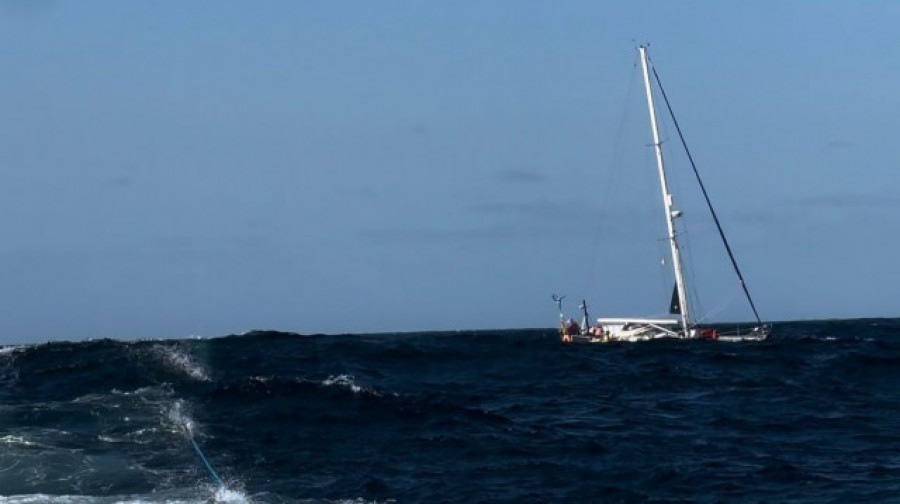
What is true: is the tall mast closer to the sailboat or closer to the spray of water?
the sailboat

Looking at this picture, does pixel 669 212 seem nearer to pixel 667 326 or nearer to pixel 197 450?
pixel 667 326

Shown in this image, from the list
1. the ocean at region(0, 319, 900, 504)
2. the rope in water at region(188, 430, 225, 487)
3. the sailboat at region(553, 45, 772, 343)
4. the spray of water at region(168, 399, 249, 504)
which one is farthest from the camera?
the sailboat at region(553, 45, 772, 343)

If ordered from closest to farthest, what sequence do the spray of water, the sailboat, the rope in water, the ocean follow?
the spray of water → the ocean → the rope in water → the sailboat

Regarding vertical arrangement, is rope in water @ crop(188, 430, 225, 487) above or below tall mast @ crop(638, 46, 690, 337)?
below

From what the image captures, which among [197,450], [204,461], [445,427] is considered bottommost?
[204,461]

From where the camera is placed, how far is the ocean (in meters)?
24.8

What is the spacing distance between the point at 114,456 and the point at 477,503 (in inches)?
416

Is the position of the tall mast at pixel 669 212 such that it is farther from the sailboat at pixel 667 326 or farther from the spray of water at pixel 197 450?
the spray of water at pixel 197 450

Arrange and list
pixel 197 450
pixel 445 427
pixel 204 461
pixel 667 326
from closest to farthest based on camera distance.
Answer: pixel 204 461, pixel 197 450, pixel 445 427, pixel 667 326

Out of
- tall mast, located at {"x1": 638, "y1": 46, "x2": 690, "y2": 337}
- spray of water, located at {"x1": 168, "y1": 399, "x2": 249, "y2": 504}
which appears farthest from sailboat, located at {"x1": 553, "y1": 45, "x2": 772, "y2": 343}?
spray of water, located at {"x1": 168, "y1": 399, "x2": 249, "y2": 504}

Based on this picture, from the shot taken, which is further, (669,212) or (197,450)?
(669,212)

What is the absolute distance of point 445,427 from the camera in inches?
1232

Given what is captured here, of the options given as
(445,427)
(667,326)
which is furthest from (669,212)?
(445,427)

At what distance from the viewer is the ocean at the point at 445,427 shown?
974 inches
